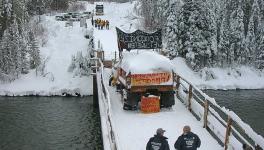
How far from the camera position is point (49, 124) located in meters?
31.3

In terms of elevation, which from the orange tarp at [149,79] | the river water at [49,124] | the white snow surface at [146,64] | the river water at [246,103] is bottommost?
the river water at [246,103]

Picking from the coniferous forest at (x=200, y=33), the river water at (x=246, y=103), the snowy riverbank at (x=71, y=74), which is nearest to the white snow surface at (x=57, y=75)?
the snowy riverbank at (x=71, y=74)

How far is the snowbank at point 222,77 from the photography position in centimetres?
4803

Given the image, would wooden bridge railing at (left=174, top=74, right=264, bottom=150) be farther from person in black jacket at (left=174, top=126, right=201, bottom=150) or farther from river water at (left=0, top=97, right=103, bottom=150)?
river water at (left=0, top=97, right=103, bottom=150)

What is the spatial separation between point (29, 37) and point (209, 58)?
19.9 meters

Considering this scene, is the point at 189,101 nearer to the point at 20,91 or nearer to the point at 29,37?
the point at 20,91

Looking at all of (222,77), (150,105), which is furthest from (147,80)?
(222,77)

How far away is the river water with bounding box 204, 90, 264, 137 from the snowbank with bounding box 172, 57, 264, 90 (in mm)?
1549

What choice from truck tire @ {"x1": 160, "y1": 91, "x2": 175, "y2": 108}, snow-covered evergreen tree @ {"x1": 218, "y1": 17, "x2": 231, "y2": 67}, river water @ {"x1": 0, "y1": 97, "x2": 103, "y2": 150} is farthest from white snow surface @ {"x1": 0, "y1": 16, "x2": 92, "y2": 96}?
truck tire @ {"x1": 160, "y1": 91, "x2": 175, "y2": 108}

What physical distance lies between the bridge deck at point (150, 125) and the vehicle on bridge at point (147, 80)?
579 millimetres

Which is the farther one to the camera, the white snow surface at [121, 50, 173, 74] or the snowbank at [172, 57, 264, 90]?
the snowbank at [172, 57, 264, 90]

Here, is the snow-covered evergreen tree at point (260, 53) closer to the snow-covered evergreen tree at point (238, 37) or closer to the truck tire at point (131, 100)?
the snow-covered evergreen tree at point (238, 37)

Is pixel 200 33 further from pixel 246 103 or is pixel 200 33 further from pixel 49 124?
pixel 49 124

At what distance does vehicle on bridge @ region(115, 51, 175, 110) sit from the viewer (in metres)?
20.1
